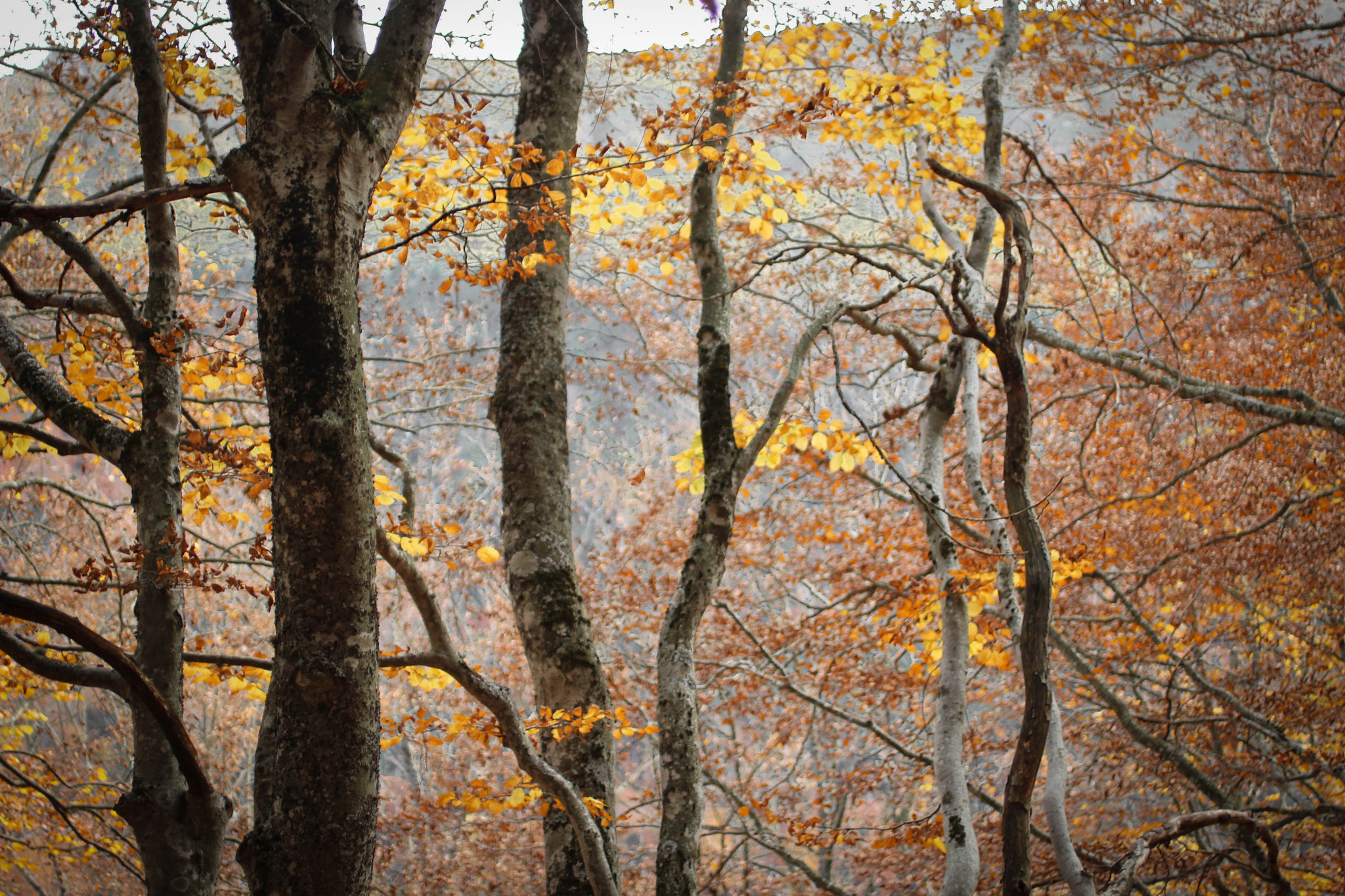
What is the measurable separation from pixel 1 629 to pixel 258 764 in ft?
2.04

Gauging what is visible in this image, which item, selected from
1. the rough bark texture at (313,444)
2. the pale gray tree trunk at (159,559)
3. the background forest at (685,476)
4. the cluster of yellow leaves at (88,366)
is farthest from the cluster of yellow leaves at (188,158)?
the rough bark texture at (313,444)

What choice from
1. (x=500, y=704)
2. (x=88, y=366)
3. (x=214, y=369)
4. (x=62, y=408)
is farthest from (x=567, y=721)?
(x=88, y=366)

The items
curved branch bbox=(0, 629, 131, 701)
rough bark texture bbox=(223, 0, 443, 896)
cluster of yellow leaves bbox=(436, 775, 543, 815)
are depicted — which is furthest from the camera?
cluster of yellow leaves bbox=(436, 775, 543, 815)

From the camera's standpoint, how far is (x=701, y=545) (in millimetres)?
3404

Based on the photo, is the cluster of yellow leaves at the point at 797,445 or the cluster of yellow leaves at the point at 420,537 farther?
the cluster of yellow leaves at the point at 797,445

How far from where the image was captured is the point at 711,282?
13.0 ft

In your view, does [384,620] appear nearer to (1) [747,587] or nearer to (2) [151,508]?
(1) [747,587]

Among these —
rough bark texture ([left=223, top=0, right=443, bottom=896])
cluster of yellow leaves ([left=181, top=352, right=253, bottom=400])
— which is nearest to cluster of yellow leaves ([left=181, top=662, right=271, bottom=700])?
cluster of yellow leaves ([left=181, top=352, right=253, bottom=400])

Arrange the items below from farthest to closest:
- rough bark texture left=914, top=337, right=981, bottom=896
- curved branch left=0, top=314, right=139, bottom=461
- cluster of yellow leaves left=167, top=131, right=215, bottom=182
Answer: cluster of yellow leaves left=167, top=131, right=215, bottom=182
rough bark texture left=914, top=337, right=981, bottom=896
curved branch left=0, top=314, right=139, bottom=461

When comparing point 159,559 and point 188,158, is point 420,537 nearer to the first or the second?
point 159,559

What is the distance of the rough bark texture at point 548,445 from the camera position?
2994 mm

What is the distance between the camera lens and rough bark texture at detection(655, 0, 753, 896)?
9.84 feet

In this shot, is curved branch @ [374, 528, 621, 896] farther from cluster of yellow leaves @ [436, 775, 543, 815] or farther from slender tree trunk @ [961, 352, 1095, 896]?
slender tree trunk @ [961, 352, 1095, 896]

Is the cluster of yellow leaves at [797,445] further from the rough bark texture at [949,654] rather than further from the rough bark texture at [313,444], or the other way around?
the rough bark texture at [313,444]
